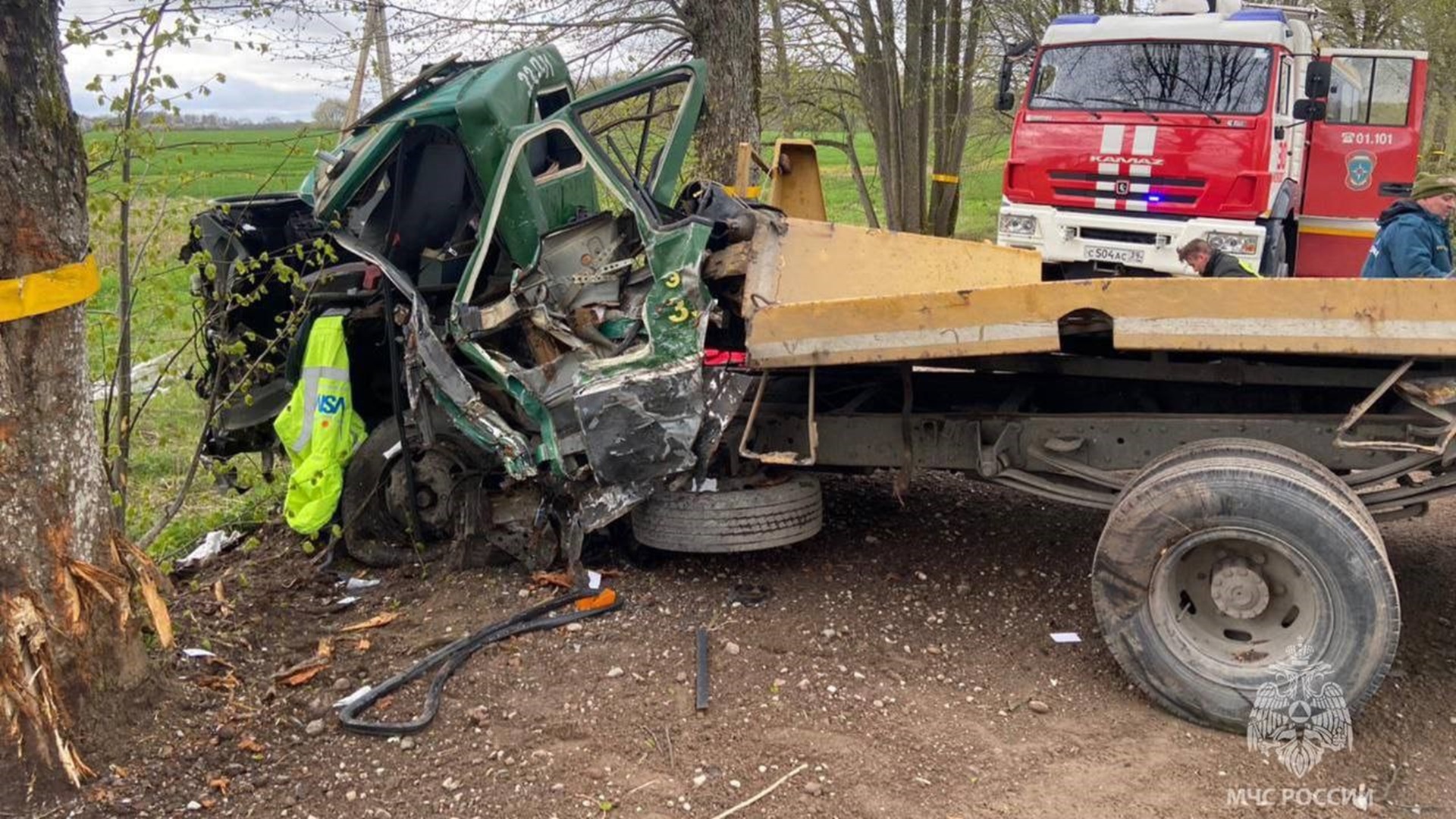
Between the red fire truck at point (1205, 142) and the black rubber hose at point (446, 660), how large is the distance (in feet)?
16.1

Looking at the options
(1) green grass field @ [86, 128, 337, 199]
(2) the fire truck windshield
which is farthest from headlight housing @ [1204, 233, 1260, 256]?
(1) green grass field @ [86, 128, 337, 199]

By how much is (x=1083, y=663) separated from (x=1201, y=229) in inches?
223

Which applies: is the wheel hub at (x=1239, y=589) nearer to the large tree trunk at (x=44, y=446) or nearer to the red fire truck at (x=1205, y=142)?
the large tree trunk at (x=44, y=446)

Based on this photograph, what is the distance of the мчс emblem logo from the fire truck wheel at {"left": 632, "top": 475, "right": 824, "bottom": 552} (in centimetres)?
180

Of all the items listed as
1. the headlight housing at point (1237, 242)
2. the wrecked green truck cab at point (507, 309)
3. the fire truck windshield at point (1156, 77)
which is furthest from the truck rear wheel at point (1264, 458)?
the fire truck windshield at point (1156, 77)

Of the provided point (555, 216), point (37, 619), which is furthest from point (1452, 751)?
point (37, 619)

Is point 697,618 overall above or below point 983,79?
below

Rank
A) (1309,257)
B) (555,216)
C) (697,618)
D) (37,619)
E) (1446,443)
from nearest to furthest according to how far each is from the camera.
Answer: (37,619) → (1446,443) → (697,618) → (555,216) → (1309,257)

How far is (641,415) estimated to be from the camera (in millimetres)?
4129

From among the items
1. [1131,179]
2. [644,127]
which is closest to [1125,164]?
[1131,179]

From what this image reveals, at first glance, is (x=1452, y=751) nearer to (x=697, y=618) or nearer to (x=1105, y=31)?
(x=697, y=618)

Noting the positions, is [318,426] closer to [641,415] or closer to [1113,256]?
[641,415]

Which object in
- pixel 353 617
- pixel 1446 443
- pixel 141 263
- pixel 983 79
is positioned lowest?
pixel 353 617

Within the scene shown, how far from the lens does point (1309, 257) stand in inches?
372
